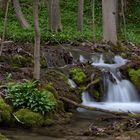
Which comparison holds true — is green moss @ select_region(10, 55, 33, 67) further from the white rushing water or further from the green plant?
the green plant

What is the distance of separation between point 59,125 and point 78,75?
428 cm

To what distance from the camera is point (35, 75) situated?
1411 centimetres

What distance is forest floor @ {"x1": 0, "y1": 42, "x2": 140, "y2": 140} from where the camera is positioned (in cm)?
1070

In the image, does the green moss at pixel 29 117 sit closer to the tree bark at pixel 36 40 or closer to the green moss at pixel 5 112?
the green moss at pixel 5 112

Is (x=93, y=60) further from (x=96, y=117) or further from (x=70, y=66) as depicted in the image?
(x=96, y=117)

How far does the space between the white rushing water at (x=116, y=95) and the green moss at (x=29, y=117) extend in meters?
3.32

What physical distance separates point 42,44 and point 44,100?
7.53 metres

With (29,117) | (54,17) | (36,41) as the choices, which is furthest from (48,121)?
(54,17)

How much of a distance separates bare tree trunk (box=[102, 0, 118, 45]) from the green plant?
10.1m

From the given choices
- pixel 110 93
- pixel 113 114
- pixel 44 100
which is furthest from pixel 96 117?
pixel 110 93

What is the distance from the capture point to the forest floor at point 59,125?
10.7 meters

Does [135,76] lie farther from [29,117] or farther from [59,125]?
[29,117]

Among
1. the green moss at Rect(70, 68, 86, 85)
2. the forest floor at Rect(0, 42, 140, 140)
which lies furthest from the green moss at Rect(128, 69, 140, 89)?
the green moss at Rect(70, 68, 86, 85)

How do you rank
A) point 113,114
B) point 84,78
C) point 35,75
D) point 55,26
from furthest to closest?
1. point 55,26
2. point 84,78
3. point 35,75
4. point 113,114
